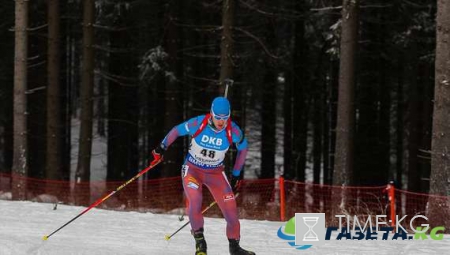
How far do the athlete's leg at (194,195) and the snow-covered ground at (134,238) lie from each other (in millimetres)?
759

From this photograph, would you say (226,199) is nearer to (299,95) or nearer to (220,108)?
(220,108)

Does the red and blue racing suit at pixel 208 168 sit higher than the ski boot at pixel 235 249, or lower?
higher

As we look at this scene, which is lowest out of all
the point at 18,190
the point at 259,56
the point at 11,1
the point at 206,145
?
the point at 18,190

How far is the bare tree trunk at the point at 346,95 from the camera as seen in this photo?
13.4m

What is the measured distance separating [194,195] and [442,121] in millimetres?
5003

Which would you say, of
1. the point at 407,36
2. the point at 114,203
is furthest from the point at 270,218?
the point at 407,36

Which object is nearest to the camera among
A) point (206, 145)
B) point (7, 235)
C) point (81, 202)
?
point (206, 145)

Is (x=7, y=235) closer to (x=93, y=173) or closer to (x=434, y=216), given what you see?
(x=434, y=216)

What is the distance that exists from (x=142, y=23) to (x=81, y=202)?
26.3 feet

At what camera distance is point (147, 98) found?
86.5ft

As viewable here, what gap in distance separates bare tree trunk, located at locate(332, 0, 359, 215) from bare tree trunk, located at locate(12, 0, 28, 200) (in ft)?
23.7

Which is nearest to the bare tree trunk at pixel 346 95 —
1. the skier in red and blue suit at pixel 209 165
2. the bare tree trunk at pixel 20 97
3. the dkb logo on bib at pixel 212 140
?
the skier in red and blue suit at pixel 209 165

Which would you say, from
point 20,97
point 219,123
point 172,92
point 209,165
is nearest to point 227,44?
point 20,97

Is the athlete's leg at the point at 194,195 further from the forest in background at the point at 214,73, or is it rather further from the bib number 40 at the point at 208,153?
the forest in background at the point at 214,73
